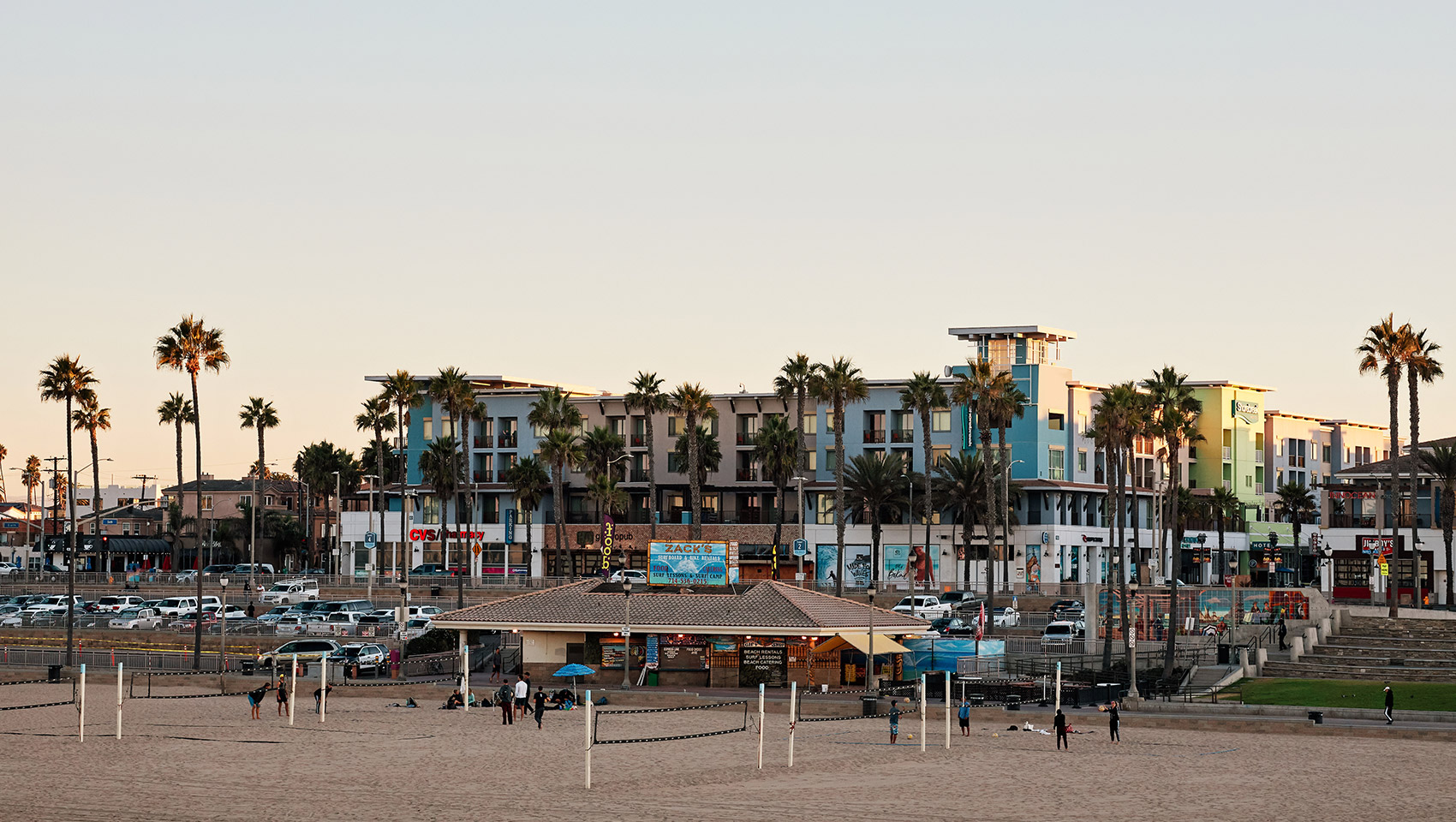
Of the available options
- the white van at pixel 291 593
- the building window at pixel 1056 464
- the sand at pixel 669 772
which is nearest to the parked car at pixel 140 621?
the white van at pixel 291 593

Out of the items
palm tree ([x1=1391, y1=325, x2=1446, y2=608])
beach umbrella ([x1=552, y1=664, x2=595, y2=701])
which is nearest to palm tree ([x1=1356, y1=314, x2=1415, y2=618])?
palm tree ([x1=1391, y1=325, x2=1446, y2=608])

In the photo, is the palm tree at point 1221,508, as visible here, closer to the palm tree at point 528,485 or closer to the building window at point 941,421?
the building window at point 941,421

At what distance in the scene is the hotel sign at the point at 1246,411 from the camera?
146m

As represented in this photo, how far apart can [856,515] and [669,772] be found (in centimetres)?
8440

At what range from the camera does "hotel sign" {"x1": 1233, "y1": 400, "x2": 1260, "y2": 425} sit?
146 m

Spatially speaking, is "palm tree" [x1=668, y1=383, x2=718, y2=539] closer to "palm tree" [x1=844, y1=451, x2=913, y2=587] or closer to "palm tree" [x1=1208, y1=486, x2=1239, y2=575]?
"palm tree" [x1=844, y1=451, x2=913, y2=587]

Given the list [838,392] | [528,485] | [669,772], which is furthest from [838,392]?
[669,772]

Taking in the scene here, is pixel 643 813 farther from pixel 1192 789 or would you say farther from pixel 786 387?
pixel 786 387

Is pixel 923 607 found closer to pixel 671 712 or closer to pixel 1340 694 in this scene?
pixel 1340 694

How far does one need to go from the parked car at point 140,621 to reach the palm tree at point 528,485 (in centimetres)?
4423

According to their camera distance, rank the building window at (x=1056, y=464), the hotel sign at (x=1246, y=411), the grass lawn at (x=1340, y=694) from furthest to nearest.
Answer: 1. the hotel sign at (x=1246, y=411)
2. the building window at (x=1056, y=464)
3. the grass lawn at (x=1340, y=694)

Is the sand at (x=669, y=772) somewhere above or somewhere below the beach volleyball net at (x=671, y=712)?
above

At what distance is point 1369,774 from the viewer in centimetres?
4122

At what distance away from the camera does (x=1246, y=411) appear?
14712cm
